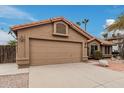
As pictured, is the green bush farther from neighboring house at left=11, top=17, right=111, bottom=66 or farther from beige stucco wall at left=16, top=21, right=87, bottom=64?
beige stucco wall at left=16, top=21, right=87, bottom=64

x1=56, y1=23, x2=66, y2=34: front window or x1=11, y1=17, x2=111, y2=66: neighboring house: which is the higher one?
x1=56, y1=23, x2=66, y2=34: front window

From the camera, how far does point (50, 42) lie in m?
12.0

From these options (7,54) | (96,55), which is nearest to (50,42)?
(7,54)

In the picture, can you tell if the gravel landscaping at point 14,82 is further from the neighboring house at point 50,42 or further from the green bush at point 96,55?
the green bush at point 96,55

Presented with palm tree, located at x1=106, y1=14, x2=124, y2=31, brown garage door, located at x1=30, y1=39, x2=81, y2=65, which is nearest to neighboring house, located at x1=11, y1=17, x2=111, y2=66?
brown garage door, located at x1=30, y1=39, x2=81, y2=65

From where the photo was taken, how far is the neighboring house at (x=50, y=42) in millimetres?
10469

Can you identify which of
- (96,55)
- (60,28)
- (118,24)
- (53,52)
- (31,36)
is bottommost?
(96,55)

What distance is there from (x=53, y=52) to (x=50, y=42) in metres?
0.94

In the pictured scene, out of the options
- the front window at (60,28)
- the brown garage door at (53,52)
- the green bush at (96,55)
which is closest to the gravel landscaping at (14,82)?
the brown garage door at (53,52)

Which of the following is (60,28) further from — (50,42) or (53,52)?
(53,52)

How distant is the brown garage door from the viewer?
11.1m
